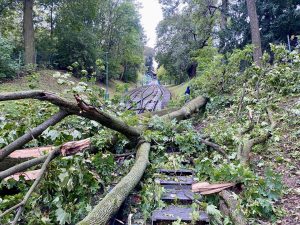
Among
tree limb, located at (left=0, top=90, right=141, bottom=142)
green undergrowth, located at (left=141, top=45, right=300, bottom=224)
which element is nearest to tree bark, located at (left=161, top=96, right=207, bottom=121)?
green undergrowth, located at (left=141, top=45, right=300, bottom=224)

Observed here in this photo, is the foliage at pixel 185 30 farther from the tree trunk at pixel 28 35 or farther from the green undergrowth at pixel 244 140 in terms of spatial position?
the green undergrowth at pixel 244 140

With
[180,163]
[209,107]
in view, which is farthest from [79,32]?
[180,163]

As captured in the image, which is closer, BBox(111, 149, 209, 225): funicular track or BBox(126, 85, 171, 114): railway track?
BBox(111, 149, 209, 225): funicular track

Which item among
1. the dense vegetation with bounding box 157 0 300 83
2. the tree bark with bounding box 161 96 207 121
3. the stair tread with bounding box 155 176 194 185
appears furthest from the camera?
the dense vegetation with bounding box 157 0 300 83

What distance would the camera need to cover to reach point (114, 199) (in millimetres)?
2650

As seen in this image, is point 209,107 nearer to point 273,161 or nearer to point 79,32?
point 273,161

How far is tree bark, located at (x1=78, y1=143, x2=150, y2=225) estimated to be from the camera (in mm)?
2286

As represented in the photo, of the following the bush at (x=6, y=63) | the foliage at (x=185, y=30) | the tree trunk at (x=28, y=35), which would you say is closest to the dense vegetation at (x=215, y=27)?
the foliage at (x=185, y=30)

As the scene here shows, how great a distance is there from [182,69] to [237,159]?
80.1 ft

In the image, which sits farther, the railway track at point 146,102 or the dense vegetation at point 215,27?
the dense vegetation at point 215,27

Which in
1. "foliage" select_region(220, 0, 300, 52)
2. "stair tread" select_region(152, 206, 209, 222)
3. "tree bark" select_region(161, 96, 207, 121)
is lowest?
"stair tread" select_region(152, 206, 209, 222)

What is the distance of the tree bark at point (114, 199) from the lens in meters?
2.29

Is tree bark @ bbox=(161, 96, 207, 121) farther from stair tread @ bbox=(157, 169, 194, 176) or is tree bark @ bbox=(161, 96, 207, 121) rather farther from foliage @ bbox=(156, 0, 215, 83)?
foliage @ bbox=(156, 0, 215, 83)

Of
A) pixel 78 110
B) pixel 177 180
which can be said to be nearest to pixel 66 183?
pixel 78 110
